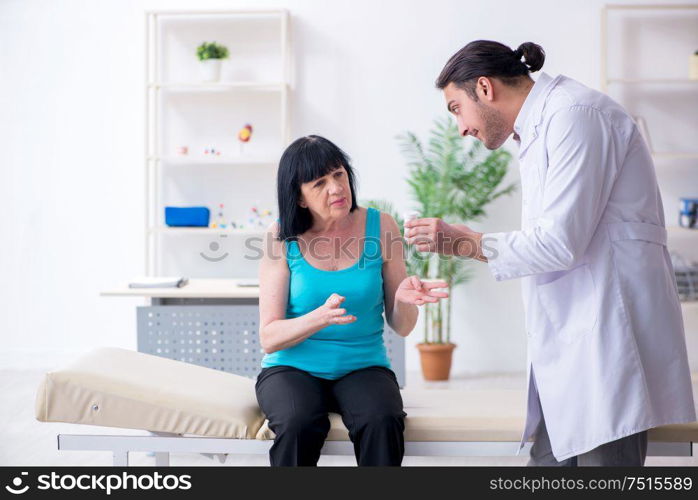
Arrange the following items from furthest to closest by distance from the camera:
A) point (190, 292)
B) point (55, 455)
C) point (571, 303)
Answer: point (190, 292) < point (55, 455) < point (571, 303)

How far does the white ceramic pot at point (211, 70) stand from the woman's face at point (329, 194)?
2533 millimetres

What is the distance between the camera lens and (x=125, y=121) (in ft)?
15.4

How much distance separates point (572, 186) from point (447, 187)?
2792mm

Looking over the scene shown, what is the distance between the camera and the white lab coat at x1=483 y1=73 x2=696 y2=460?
1538mm

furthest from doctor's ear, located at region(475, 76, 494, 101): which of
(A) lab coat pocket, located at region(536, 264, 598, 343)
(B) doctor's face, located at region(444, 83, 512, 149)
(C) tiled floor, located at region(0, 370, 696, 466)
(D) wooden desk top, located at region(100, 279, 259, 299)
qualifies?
(D) wooden desk top, located at region(100, 279, 259, 299)

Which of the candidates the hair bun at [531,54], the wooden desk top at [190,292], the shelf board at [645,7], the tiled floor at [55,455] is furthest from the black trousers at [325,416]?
the shelf board at [645,7]

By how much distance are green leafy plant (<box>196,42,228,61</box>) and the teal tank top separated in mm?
2586

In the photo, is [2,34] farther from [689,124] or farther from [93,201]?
[689,124]

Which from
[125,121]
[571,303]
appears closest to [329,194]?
[571,303]

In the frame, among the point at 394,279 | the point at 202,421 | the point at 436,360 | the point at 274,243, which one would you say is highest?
the point at 274,243

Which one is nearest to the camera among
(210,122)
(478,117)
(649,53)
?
(478,117)

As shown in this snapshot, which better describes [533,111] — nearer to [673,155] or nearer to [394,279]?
[394,279]

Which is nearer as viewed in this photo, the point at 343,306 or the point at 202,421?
the point at 202,421

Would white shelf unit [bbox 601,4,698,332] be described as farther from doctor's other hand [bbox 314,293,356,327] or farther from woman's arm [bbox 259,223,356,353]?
doctor's other hand [bbox 314,293,356,327]
